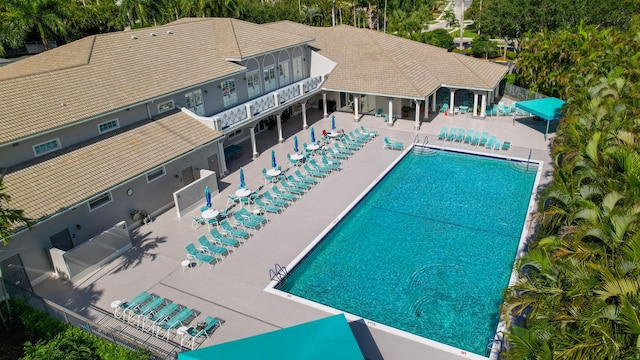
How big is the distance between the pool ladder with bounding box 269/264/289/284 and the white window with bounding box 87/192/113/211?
27.2 ft

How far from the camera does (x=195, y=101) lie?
2681 centimetres

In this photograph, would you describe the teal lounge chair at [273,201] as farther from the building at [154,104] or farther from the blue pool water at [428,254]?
the blue pool water at [428,254]

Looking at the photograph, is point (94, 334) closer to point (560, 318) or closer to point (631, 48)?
point (560, 318)

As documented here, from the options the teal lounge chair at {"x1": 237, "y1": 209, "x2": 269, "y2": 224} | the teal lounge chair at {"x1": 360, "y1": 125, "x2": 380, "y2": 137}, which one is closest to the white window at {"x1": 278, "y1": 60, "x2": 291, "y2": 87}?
the teal lounge chair at {"x1": 360, "y1": 125, "x2": 380, "y2": 137}

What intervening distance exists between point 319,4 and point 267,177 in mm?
60663

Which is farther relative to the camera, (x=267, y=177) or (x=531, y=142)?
(x=531, y=142)

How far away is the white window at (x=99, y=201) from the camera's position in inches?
785

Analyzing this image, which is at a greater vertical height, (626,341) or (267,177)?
(626,341)

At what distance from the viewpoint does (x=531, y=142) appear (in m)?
30.7

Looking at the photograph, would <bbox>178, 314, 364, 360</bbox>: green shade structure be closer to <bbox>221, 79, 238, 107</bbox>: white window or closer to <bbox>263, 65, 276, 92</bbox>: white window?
<bbox>221, 79, 238, 107</bbox>: white window

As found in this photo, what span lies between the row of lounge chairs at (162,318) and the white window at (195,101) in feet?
42.2

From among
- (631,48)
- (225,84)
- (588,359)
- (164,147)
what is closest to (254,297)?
(164,147)

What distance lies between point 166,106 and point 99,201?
7151 mm

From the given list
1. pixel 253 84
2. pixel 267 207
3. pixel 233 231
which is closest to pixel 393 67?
pixel 253 84
